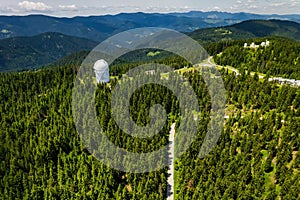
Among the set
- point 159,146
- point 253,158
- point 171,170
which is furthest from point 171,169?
point 253,158

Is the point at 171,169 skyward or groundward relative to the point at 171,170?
skyward

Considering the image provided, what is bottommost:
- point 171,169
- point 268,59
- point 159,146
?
point 171,169

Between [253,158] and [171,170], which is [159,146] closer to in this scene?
[171,170]

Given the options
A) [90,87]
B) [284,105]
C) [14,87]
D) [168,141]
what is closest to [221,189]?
[168,141]

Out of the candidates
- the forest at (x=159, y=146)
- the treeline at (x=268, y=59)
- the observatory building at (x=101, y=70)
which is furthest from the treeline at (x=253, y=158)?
the observatory building at (x=101, y=70)

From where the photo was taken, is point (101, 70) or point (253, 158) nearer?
point (253, 158)

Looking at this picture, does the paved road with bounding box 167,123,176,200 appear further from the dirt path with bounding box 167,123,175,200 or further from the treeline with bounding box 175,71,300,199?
the treeline with bounding box 175,71,300,199

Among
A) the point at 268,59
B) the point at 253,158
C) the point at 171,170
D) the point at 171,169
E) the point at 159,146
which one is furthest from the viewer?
the point at 268,59

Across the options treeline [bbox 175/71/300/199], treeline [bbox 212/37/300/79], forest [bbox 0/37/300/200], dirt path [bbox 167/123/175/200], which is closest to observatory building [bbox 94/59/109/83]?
forest [bbox 0/37/300/200]
